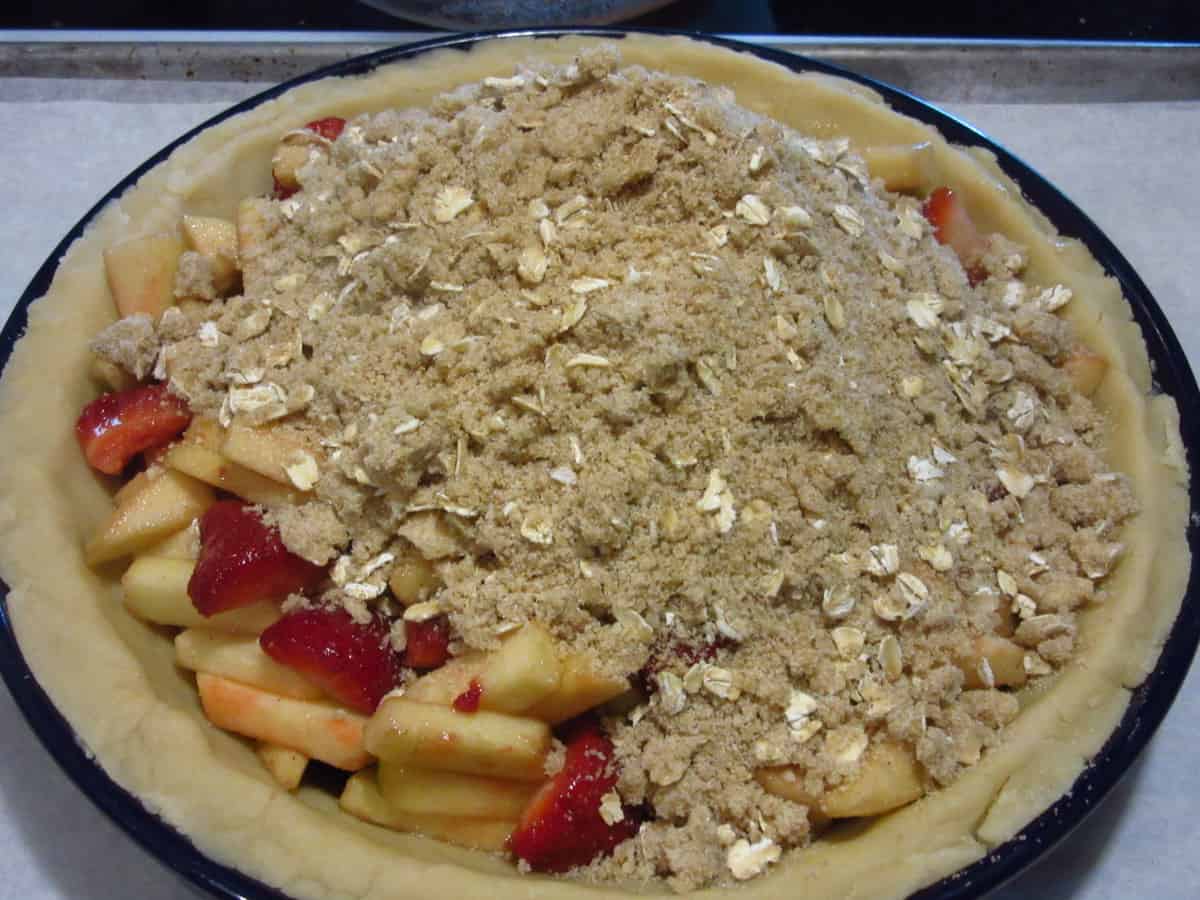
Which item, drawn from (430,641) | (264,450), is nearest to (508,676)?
(430,641)

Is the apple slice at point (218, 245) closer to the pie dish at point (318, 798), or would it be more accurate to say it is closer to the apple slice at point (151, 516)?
the pie dish at point (318, 798)

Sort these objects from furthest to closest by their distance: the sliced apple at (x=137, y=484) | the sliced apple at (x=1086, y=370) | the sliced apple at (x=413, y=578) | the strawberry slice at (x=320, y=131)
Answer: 1. the strawberry slice at (x=320, y=131)
2. the sliced apple at (x=1086, y=370)
3. the sliced apple at (x=137, y=484)
4. the sliced apple at (x=413, y=578)

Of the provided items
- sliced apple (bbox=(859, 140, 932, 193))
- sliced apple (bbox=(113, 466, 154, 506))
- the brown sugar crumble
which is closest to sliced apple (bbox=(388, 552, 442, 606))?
the brown sugar crumble

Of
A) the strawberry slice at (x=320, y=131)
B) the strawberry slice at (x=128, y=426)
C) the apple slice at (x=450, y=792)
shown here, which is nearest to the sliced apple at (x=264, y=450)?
the strawberry slice at (x=128, y=426)

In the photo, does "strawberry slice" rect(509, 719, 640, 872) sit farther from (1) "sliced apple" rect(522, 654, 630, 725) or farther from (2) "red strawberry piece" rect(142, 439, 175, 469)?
(2) "red strawberry piece" rect(142, 439, 175, 469)

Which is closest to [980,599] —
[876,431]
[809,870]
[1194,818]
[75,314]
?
[876,431]

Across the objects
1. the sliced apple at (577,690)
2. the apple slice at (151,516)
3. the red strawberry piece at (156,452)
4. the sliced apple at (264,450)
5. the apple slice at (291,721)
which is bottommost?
the apple slice at (291,721)
